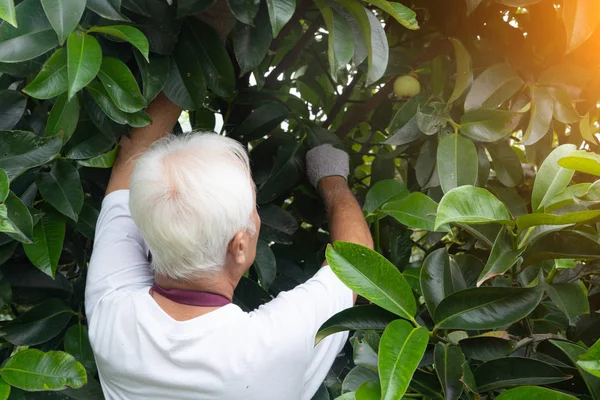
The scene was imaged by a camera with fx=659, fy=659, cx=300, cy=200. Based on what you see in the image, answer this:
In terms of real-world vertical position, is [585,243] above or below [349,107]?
above

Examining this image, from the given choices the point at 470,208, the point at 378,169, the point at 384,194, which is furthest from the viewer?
the point at 378,169

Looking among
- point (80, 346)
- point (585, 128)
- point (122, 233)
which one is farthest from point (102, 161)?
point (585, 128)

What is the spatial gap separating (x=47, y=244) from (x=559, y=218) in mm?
785

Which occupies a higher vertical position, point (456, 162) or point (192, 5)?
point (192, 5)

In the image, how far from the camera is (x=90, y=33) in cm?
104

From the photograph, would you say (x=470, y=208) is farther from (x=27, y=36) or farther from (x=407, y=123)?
(x=27, y=36)

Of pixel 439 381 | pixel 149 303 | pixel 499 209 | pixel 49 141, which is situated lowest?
pixel 149 303

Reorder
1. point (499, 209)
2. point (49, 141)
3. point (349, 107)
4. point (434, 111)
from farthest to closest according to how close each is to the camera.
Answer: point (349, 107) < point (434, 111) < point (49, 141) < point (499, 209)

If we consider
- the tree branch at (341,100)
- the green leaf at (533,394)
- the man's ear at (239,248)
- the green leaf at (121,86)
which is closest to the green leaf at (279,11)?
the green leaf at (121,86)

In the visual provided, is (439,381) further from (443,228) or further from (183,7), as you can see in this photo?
(183,7)

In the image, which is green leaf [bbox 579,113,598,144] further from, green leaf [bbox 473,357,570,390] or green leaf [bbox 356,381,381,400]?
green leaf [bbox 356,381,381,400]

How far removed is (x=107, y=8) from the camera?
2.96 ft

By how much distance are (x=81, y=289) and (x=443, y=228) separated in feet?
2.39

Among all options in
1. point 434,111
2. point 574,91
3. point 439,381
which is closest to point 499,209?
point 439,381
